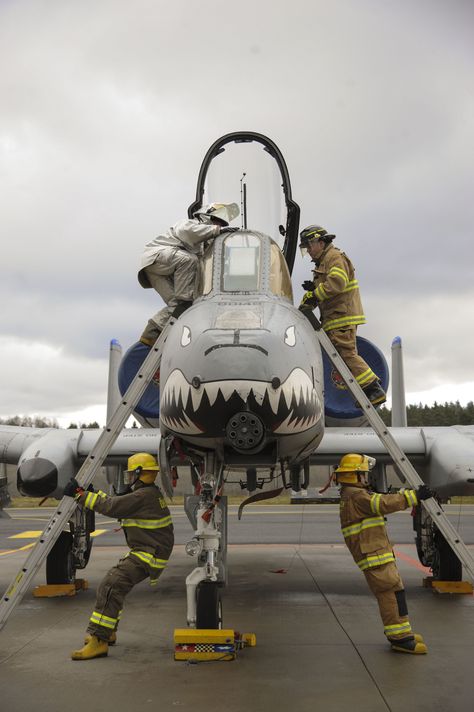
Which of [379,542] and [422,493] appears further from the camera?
[379,542]

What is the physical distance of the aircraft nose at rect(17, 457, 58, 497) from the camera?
7914 mm

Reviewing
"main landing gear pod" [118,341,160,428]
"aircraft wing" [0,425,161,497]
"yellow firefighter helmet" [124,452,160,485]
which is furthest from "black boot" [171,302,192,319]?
"main landing gear pod" [118,341,160,428]

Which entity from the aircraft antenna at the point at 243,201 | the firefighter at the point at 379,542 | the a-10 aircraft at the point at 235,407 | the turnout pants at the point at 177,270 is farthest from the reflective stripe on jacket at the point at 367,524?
the aircraft antenna at the point at 243,201

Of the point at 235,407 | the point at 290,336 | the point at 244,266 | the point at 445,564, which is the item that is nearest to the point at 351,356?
the point at 244,266

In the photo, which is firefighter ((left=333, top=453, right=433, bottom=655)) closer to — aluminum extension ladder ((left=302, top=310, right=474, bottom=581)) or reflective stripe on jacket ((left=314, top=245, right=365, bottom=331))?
aluminum extension ladder ((left=302, top=310, right=474, bottom=581))

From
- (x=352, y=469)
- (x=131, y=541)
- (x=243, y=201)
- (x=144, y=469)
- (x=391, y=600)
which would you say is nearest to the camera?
(x=391, y=600)

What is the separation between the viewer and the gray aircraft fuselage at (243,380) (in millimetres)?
4461

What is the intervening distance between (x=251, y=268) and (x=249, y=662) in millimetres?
3006

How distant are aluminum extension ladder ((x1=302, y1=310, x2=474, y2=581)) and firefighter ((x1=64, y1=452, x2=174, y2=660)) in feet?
5.87

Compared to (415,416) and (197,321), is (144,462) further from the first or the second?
(415,416)

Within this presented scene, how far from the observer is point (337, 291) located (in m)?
6.15

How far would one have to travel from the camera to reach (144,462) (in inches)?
246

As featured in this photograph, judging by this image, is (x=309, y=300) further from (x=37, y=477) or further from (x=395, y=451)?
(x=37, y=477)

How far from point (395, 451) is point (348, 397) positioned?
10.6ft
